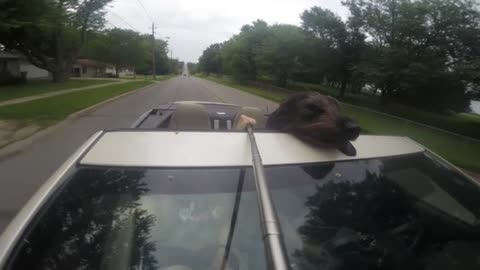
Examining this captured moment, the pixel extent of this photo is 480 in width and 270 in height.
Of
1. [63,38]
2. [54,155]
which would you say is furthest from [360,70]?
[63,38]

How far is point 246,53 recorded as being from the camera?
6606cm

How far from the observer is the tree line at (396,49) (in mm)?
23375

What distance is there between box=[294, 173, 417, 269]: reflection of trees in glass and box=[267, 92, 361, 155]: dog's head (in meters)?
0.22

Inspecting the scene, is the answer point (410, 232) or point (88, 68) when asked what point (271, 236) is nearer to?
point (410, 232)

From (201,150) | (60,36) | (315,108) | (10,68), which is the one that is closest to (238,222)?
(201,150)

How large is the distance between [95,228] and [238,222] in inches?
23.3

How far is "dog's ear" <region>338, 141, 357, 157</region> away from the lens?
224 centimetres

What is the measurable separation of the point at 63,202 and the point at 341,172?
128 cm

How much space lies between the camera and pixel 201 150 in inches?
83.3

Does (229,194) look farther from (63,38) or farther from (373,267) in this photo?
(63,38)

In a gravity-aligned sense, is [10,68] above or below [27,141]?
below

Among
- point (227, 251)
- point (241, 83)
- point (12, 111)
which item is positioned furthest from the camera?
point (241, 83)

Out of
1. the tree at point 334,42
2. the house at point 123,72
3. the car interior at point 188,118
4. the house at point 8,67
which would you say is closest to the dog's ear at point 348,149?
the car interior at point 188,118

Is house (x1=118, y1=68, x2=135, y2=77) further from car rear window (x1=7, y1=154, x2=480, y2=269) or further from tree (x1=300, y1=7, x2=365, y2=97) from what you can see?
car rear window (x1=7, y1=154, x2=480, y2=269)
